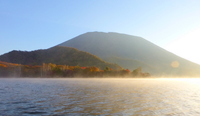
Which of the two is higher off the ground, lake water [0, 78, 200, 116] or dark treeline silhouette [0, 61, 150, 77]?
dark treeline silhouette [0, 61, 150, 77]

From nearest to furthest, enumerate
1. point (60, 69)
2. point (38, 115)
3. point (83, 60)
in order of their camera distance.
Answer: point (38, 115)
point (60, 69)
point (83, 60)

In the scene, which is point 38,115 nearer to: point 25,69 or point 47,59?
point 25,69

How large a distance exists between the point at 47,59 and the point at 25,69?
5028 centimetres

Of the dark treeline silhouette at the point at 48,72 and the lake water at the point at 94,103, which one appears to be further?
the dark treeline silhouette at the point at 48,72

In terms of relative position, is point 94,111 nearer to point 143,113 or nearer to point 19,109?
point 143,113

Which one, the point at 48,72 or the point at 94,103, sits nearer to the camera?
the point at 94,103

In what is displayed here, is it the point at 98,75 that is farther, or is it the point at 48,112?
the point at 98,75

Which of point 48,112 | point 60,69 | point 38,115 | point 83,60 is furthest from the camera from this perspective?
point 83,60

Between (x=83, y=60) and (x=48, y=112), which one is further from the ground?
(x=83, y=60)

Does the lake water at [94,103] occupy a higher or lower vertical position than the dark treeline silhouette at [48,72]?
lower

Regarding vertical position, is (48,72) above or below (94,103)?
above

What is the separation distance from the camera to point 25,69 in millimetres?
150000

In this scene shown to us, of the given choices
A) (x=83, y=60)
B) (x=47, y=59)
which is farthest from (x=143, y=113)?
(x=47, y=59)

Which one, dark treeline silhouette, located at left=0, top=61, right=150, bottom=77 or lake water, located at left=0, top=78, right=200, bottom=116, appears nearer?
lake water, located at left=0, top=78, right=200, bottom=116
